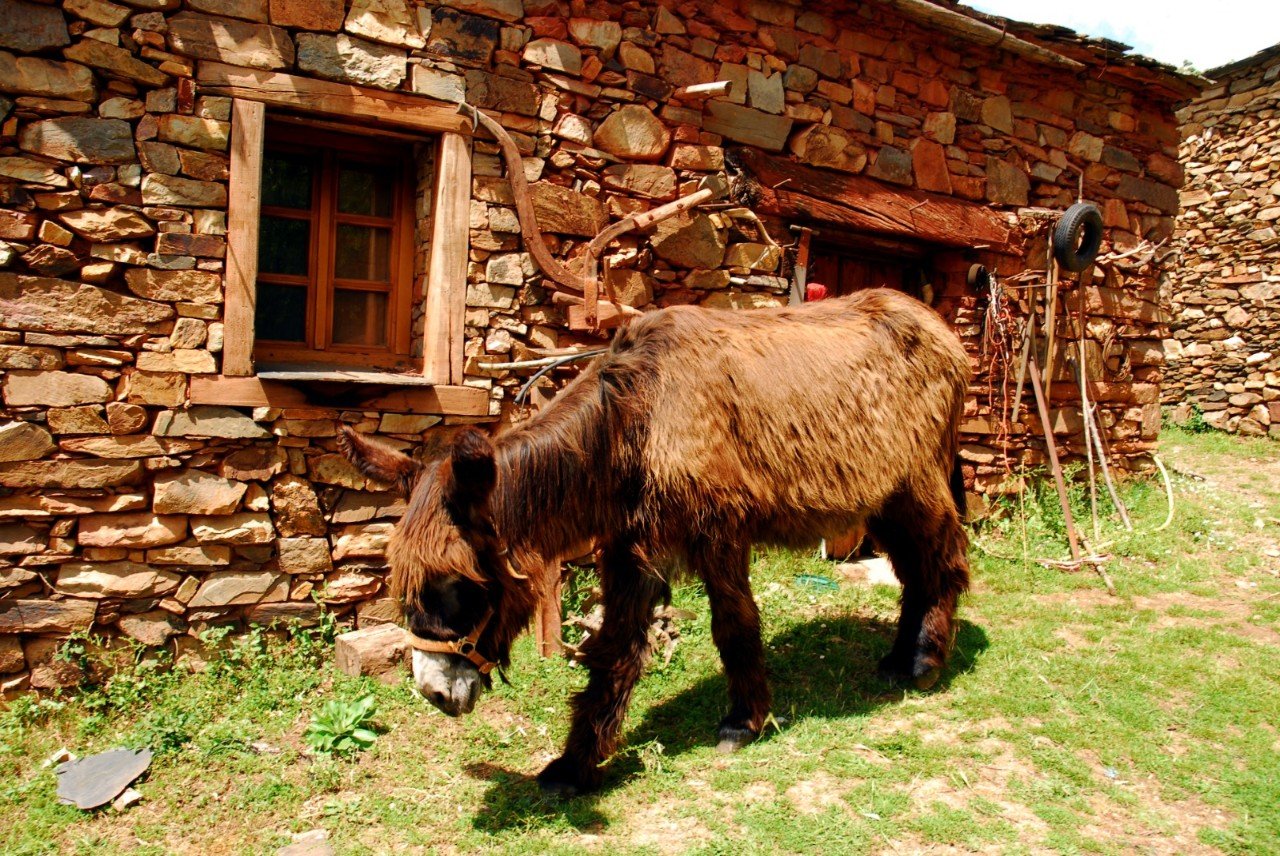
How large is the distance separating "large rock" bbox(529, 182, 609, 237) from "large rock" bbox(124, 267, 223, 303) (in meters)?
1.98

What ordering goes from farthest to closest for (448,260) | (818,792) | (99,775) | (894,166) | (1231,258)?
1. (1231,258)
2. (894,166)
3. (448,260)
4. (99,775)
5. (818,792)

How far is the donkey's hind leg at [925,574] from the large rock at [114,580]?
410 centimetres

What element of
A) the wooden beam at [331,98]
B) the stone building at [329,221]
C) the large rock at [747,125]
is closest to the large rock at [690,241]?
the stone building at [329,221]

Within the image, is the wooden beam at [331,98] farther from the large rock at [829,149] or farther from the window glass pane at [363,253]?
the large rock at [829,149]

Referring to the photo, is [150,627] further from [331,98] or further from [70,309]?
[331,98]

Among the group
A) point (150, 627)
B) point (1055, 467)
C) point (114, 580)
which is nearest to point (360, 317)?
point (114, 580)

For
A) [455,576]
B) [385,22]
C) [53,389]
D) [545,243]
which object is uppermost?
[385,22]

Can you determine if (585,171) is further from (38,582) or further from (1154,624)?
(1154,624)

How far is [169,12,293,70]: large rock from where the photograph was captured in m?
4.71

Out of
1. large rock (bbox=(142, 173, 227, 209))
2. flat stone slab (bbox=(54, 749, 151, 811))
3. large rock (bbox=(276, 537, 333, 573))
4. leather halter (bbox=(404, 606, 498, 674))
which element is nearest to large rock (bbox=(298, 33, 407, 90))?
large rock (bbox=(142, 173, 227, 209))

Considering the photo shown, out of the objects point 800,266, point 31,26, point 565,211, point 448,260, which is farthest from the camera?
point 800,266

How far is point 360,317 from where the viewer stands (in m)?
5.71

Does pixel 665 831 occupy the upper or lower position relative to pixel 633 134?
lower

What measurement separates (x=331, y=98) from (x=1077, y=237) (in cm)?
607
